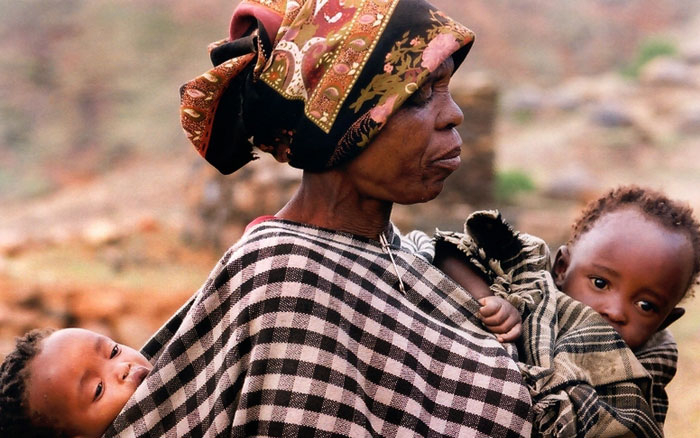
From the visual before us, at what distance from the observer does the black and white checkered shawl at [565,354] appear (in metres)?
2.40

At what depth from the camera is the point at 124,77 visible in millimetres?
15148

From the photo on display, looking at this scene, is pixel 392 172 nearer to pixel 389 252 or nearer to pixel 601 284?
pixel 389 252

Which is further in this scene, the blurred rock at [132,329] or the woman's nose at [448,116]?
the blurred rock at [132,329]

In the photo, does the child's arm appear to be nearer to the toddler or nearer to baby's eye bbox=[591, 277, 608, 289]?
the toddler

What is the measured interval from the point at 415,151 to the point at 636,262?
2.52 ft

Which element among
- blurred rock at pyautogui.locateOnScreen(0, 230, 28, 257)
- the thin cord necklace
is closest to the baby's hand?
the thin cord necklace

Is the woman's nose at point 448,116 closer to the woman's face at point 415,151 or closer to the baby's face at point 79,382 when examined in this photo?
the woman's face at point 415,151

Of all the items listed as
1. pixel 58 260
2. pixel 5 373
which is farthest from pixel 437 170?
pixel 58 260

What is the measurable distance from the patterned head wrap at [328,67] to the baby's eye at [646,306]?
948 millimetres

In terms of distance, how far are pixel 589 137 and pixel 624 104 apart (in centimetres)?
107

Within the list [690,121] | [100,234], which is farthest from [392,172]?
[690,121]

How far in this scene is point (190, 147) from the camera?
13422 millimetres

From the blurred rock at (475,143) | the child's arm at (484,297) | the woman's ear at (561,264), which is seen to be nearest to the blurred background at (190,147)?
the blurred rock at (475,143)

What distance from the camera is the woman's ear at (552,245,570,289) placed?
2904 millimetres
